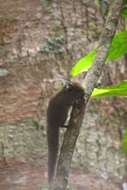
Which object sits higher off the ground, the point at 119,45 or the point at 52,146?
the point at 119,45

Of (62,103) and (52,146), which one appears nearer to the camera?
(62,103)

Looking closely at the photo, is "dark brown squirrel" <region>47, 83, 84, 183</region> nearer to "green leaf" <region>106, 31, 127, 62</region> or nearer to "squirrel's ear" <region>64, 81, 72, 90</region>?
"squirrel's ear" <region>64, 81, 72, 90</region>

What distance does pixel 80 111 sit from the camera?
3.50 ft

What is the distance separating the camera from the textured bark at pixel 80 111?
3.41ft

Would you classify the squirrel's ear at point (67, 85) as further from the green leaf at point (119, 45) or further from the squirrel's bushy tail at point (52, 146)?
the green leaf at point (119, 45)

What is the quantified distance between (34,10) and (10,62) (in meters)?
0.27

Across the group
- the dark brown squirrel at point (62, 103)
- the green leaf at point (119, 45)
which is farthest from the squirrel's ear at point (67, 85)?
the green leaf at point (119, 45)

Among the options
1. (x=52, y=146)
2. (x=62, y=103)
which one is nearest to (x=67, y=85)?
(x=62, y=103)

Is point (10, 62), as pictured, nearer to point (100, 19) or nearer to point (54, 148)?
point (100, 19)

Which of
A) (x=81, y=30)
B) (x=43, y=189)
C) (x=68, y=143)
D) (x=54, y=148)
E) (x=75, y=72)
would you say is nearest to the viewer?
(x=68, y=143)

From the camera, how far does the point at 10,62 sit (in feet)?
8.66

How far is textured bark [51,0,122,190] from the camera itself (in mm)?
1040

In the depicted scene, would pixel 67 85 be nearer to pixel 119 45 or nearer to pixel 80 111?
pixel 80 111

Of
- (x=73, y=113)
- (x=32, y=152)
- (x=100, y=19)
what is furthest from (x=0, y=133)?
(x=73, y=113)
